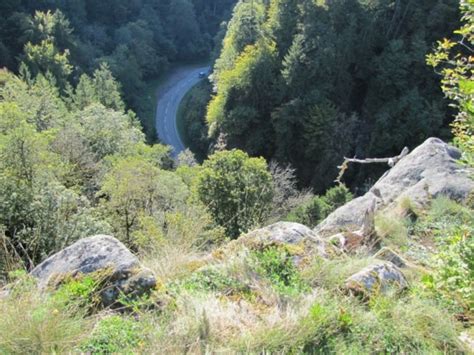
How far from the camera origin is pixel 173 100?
5997 centimetres

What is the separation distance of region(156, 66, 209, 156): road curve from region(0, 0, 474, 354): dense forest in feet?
7.17

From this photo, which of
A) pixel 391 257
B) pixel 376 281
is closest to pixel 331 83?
pixel 391 257

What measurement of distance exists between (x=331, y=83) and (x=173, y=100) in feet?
93.4

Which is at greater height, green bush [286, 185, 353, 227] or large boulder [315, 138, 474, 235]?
large boulder [315, 138, 474, 235]

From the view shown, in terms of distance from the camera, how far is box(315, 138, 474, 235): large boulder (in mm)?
9477

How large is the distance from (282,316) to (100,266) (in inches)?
85.1

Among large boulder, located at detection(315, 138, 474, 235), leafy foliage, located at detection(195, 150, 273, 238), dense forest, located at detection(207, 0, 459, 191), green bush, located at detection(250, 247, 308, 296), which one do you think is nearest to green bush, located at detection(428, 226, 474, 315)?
green bush, located at detection(250, 247, 308, 296)

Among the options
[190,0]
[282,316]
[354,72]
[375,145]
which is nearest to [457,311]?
[282,316]

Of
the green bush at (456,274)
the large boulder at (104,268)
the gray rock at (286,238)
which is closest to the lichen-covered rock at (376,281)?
the green bush at (456,274)

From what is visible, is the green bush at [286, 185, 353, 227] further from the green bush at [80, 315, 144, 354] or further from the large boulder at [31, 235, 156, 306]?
the green bush at [80, 315, 144, 354]

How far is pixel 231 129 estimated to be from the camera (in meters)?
38.4

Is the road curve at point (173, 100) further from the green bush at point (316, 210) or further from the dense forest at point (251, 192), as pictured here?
the green bush at point (316, 210)

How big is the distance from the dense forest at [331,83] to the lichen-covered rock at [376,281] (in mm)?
29564

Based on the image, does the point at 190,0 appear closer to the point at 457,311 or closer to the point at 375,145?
the point at 375,145
